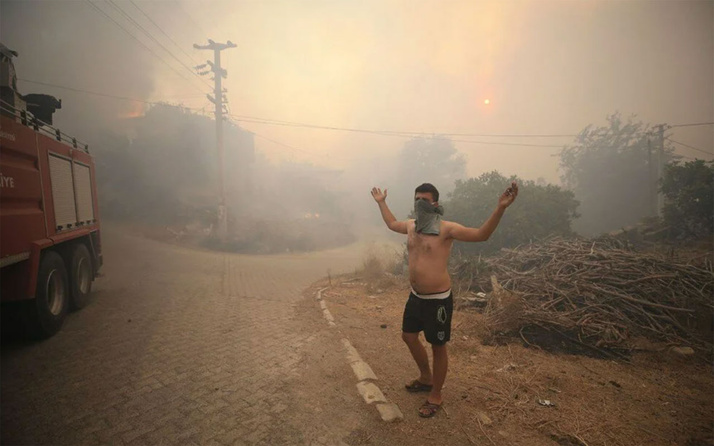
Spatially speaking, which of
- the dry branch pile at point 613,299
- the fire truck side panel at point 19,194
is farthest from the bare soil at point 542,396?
the fire truck side panel at point 19,194

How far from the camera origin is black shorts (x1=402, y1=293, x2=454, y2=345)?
9.27 feet

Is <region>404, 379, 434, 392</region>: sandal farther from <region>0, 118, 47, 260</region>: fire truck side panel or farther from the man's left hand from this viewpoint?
<region>0, 118, 47, 260</region>: fire truck side panel

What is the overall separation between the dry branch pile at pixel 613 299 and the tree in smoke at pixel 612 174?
88.4 feet

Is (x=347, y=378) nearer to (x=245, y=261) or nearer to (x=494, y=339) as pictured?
(x=494, y=339)

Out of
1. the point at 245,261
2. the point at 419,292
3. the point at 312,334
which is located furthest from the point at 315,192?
the point at 419,292

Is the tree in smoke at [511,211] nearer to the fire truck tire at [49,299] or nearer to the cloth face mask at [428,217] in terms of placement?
the cloth face mask at [428,217]

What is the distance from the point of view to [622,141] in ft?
99.8

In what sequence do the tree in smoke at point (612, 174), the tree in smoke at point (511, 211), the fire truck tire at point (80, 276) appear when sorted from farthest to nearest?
the tree in smoke at point (612, 174), the tree in smoke at point (511, 211), the fire truck tire at point (80, 276)


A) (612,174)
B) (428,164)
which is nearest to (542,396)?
(612,174)

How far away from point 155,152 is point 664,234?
115 ft

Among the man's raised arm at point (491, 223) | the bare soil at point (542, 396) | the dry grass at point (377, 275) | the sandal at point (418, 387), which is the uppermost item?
the man's raised arm at point (491, 223)

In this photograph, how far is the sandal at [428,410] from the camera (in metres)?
2.89

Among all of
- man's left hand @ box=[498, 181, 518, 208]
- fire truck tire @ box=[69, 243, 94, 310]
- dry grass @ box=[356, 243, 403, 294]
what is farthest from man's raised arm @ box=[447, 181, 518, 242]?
fire truck tire @ box=[69, 243, 94, 310]

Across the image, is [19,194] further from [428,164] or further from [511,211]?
[428,164]
